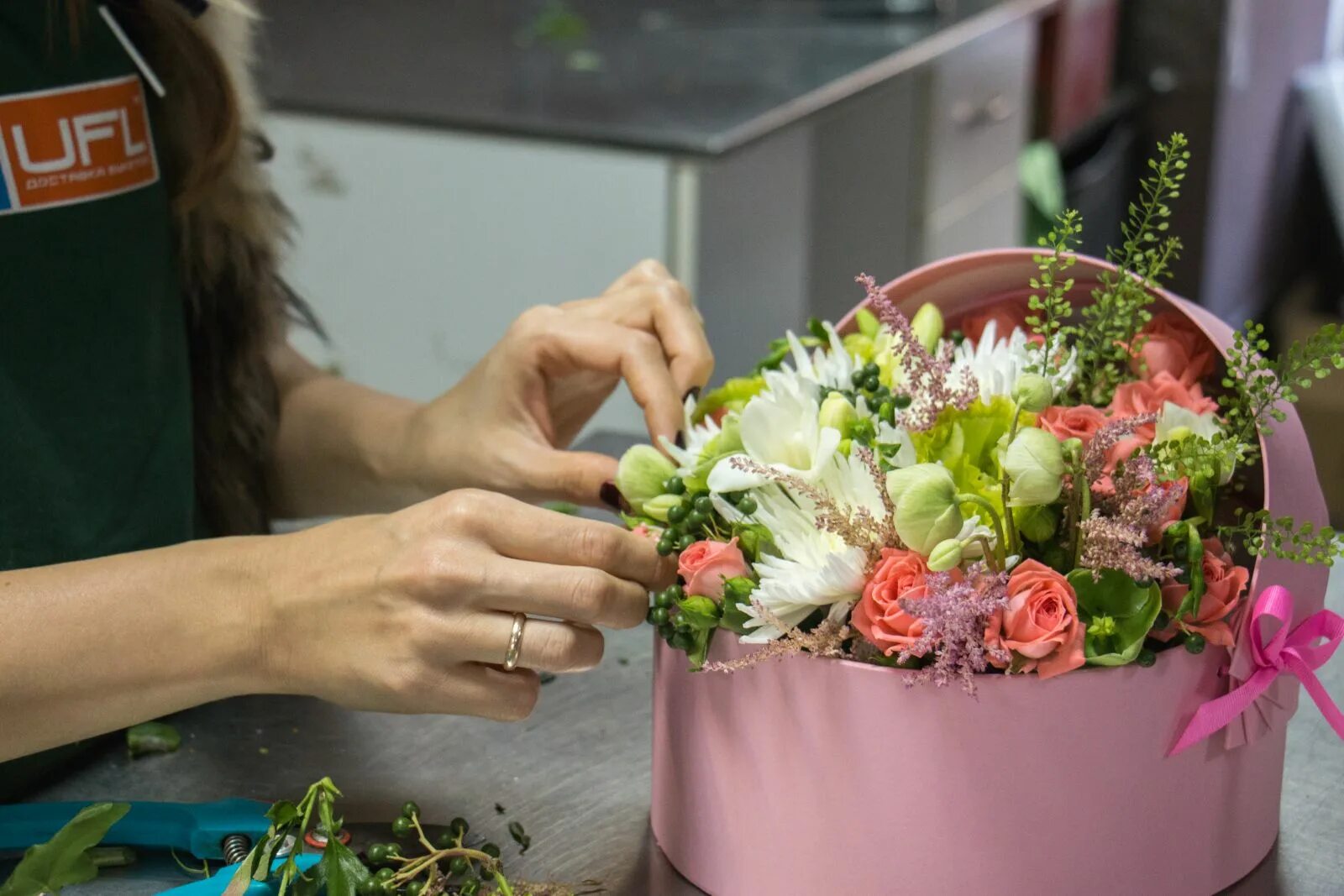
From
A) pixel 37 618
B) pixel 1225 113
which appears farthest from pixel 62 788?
pixel 1225 113

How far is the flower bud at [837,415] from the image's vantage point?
2.36 feet

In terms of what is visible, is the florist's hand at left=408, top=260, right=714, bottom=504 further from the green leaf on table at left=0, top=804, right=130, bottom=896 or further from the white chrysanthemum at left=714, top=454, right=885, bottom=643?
the green leaf on table at left=0, top=804, right=130, bottom=896

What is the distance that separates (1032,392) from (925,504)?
0.33 feet

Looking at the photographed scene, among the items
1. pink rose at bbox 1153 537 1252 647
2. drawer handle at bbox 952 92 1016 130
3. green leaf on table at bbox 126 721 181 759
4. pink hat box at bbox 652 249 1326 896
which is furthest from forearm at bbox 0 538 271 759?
drawer handle at bbox 952 92 1016 130

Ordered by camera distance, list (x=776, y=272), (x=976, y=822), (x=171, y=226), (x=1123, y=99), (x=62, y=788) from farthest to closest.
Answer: (x=1123, y=99), (x=776, y=272), (x=171, y=226), (x=62, y=788), (x=976, y=822)

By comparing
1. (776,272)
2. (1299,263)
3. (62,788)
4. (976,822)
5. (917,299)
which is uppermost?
(917,299)

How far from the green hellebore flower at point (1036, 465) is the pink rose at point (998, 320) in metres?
Result: 0.22

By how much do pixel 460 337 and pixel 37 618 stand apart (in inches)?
56.9

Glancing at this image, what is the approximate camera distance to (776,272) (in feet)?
8.09

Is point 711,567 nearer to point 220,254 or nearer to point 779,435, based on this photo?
point 779,435

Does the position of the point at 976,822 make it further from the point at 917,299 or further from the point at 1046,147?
the point at 1046,147

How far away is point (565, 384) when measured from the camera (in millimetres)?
1070

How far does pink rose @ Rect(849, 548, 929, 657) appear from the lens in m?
0.63

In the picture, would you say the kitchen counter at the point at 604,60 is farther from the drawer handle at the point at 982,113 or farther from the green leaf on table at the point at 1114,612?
the green leaf on table at the point at 1114,612
